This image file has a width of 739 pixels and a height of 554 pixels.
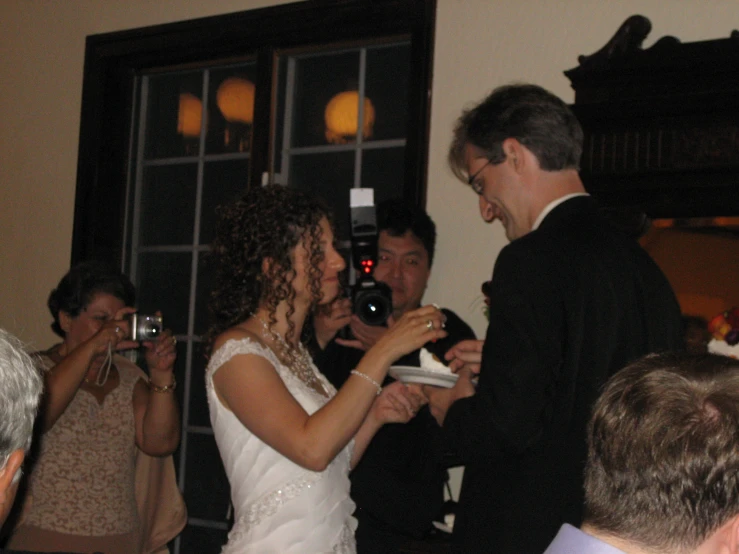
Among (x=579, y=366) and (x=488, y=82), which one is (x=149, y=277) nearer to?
(x=488, y=82)

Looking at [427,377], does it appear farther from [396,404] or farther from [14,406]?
[14,406]

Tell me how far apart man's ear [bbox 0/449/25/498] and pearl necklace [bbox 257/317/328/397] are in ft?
3.15

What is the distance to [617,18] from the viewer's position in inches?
120

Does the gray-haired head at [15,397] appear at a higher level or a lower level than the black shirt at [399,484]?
higher

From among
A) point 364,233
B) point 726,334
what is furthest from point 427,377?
point 726,334

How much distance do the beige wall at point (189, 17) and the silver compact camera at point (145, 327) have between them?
968 mm

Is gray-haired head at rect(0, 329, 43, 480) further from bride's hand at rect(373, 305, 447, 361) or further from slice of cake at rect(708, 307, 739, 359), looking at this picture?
slice of cake at rect(708, 307, 739, 359)

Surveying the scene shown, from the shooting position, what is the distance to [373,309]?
2.62 meters

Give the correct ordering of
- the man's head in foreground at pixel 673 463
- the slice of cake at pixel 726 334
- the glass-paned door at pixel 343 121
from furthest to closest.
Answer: the glass-paned door at pixel 343 121 → the slice of cake at pixel 726 334 → the man's head in foreground at pixel 673 463

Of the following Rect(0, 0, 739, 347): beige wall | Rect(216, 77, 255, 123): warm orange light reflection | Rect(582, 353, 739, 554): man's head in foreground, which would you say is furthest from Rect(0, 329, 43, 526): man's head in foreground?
Rect(216, 77, 255, 123): warm orange light reflection

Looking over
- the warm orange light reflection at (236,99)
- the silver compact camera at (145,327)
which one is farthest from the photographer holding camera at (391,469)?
the warm orange light reflection at (236,99)

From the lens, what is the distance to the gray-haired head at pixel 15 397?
1.13 meters

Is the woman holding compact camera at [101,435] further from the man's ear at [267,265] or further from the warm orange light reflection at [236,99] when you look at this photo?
the warm orange light reflection at [236,99]

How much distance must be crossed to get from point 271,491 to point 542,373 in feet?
2.12
